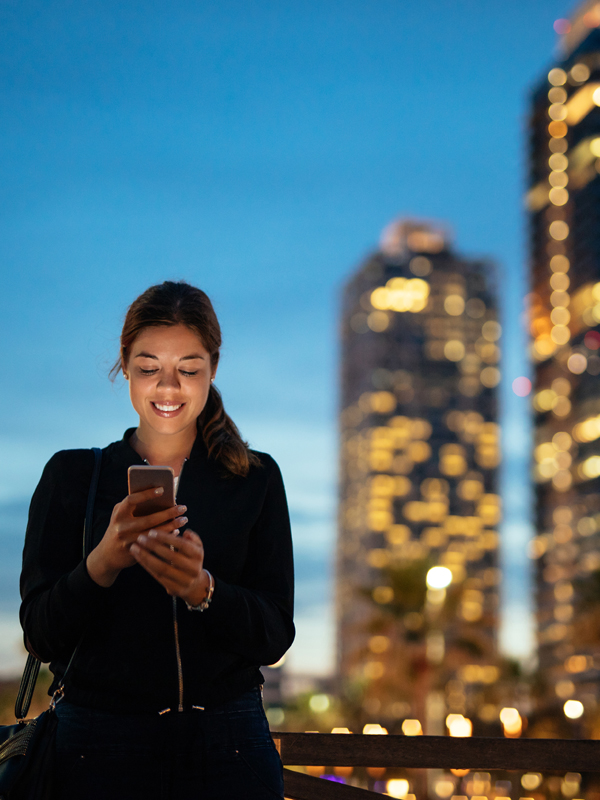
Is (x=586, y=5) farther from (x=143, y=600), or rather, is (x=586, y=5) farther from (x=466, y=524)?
(x=143, y=600)

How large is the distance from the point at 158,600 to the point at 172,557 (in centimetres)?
31

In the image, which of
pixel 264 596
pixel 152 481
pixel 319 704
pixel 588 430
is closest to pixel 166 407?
pixel 152 481

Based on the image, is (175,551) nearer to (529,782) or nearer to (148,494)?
(148,494)

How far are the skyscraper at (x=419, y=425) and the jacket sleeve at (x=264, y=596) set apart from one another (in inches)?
5039

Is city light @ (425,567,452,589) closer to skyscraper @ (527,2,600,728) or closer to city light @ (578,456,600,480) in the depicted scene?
skyscraper @ (527,2,600,728)

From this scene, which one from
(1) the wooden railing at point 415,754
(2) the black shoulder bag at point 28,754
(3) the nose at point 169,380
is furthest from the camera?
(1) the wooden railing at point 415,754

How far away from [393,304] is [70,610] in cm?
14914

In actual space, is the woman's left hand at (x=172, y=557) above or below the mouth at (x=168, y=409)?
below

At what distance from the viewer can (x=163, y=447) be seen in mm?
2701

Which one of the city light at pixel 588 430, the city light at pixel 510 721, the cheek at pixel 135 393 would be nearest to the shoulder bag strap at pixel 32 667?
the cheek at pixel 135 393

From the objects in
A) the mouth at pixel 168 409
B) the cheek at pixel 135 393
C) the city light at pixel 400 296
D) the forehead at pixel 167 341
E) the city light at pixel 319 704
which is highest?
the city light at pixel 400 296

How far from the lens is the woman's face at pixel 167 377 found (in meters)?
2.60

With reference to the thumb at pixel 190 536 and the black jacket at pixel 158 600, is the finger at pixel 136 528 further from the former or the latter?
the black jacket at pixel 158 600

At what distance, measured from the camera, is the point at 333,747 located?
397 centimetres
